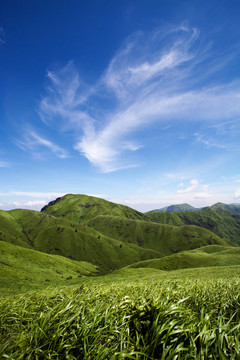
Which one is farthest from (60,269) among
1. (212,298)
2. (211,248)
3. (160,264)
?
(212,298)

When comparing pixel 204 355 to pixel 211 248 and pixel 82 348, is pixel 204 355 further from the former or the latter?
pixel 211 248

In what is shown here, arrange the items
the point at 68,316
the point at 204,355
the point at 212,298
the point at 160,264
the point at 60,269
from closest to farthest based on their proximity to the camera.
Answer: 1. the point at 204,355
2. the point at 68,316
3. the point at 212,298
4. the point at 160,264
5. the point at 60,269

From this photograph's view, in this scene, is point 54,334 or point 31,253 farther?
point 31,253

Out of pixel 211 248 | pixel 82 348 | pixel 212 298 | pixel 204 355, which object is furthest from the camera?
pixel 211 248

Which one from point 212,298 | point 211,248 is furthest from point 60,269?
point 212,298

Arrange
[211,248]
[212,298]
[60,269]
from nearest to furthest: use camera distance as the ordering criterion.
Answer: [212,298] < [60,269] < [211,248]

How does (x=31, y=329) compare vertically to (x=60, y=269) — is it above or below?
above

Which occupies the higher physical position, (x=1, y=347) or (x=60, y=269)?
(x=1, y=347)

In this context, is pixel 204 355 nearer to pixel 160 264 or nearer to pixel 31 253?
pixel 160 264

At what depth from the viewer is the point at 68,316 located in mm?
3891

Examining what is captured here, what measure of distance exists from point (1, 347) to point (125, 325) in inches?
92.9

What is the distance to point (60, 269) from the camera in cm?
11312

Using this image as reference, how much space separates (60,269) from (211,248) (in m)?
111

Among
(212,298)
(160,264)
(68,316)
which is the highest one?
(68,316)
